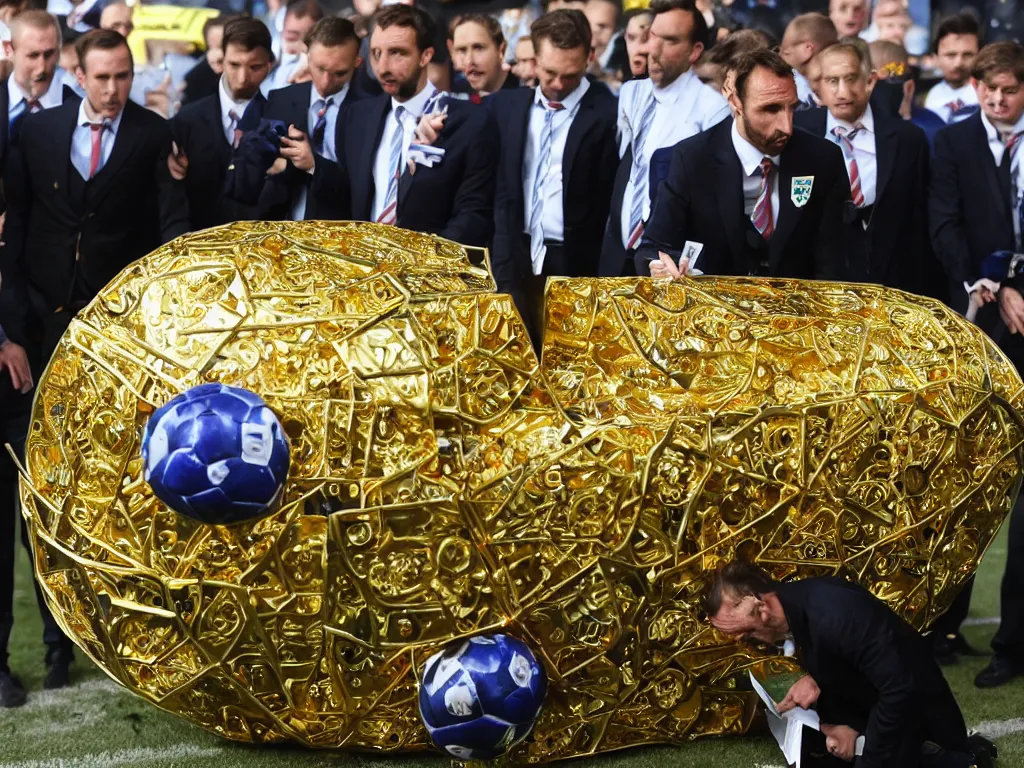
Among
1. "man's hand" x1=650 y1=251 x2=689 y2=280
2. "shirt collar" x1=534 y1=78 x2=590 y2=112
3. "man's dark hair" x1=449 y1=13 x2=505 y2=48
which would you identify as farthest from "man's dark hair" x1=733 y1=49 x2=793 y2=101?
"man's dark hair" x1=449 y1=13 x2=505 y2=48

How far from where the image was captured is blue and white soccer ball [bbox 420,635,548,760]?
4.88 metres

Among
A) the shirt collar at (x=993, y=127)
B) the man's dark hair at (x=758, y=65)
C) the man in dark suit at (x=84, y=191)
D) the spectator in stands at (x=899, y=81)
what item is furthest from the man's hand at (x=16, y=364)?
the spectator in stands at (x=899, y=81)

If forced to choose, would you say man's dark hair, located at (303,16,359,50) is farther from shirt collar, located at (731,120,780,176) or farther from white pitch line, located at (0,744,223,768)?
white pitch line, located at (0,744,223,768)

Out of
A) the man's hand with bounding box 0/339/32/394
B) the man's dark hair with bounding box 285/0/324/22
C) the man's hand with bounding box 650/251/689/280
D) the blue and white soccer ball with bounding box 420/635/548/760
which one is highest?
the man's dark hair with bounding box 285/0/324/22

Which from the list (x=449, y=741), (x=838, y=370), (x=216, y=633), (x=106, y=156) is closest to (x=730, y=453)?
(x=838, y=370)

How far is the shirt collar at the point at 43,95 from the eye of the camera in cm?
789

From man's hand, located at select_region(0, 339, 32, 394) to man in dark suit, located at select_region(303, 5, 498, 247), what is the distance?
1.78m

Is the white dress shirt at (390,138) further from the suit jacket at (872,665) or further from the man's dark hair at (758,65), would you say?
the suit jacket at (872,665)

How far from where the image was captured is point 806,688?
509 cm

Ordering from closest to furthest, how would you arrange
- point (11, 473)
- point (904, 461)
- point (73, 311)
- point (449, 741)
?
point (449, 741), point (904, 461), point (11, 473), point (73, 311)

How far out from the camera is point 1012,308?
6898 millimetres

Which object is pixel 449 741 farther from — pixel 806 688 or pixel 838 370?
pixel 838 370

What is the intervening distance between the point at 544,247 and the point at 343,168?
1.14 meters

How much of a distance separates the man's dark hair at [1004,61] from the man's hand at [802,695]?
356 centimetres
